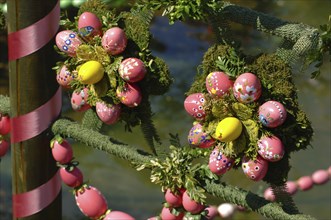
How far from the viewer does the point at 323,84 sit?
4078 millimetres

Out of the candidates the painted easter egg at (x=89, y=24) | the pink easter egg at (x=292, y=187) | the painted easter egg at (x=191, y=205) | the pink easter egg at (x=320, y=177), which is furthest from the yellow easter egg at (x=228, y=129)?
the pink easter egg at (x=320, y=177)

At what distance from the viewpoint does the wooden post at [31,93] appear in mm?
1646

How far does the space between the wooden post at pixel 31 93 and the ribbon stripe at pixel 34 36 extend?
0.03 feet

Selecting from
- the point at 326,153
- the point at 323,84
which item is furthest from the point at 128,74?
the point at 323,84

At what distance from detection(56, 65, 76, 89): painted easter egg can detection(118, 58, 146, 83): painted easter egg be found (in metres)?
0.16

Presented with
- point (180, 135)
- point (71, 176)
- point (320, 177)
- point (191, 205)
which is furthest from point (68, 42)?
point (180, 135)

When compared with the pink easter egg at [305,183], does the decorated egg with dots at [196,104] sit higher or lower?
higher

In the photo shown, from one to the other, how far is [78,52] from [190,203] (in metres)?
0.44

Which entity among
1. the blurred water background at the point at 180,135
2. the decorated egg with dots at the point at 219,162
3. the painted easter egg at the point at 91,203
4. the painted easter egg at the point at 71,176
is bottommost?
the blurred water background at the point at 180,135

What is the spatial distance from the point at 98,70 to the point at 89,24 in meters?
0.11

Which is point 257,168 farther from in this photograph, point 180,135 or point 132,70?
point 180,135

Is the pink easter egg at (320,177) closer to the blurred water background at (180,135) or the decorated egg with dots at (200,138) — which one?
the blurred water background at (180,135)

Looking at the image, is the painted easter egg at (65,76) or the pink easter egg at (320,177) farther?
the pink easter egg at (320,177)

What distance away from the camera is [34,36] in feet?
5.45
